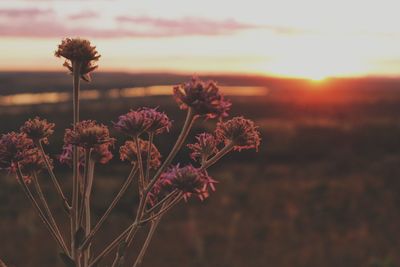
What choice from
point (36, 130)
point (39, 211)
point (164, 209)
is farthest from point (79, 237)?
point (36, 130)

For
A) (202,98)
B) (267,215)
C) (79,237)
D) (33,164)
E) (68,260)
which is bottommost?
(267,215)

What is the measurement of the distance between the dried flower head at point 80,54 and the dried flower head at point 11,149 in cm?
49

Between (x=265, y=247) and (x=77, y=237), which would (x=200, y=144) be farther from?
(x=265, y=247)

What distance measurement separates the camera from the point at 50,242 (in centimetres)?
2002

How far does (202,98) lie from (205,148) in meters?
0.51

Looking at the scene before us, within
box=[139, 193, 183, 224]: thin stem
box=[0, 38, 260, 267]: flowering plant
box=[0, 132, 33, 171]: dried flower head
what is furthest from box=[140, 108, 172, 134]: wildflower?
box=[0, 132, 33, 171]: dried flower head

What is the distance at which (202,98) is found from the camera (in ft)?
9.64

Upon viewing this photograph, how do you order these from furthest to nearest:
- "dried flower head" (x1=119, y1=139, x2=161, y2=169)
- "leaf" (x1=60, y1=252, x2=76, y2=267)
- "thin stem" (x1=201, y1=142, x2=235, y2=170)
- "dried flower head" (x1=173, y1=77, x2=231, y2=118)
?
"dried flower head" (x1=119, y1=139, x2=161, y2=169), "thin stem" (x1=201, y1=142, x2=235, y2=170), "dried flower head" (x1=173, y1=77, x2=231, y2=118), "leaf" (x1=60, y1=252, x2=76, y2=267)

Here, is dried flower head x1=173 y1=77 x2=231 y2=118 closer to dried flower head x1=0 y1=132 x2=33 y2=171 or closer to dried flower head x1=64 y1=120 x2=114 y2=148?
dried flower head x1=64 y1=120 x2=114 y2=148

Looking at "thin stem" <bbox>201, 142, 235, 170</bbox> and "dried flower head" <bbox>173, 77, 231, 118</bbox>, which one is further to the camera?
"thin stem" <bbox>201, 142, 235, 170</bbox>

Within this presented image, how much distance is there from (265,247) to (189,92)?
1671 cm

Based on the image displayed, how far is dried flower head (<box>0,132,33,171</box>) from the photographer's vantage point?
314 centimetres

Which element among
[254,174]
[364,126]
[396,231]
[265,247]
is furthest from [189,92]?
[364,126]

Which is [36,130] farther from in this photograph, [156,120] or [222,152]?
[222,152]
